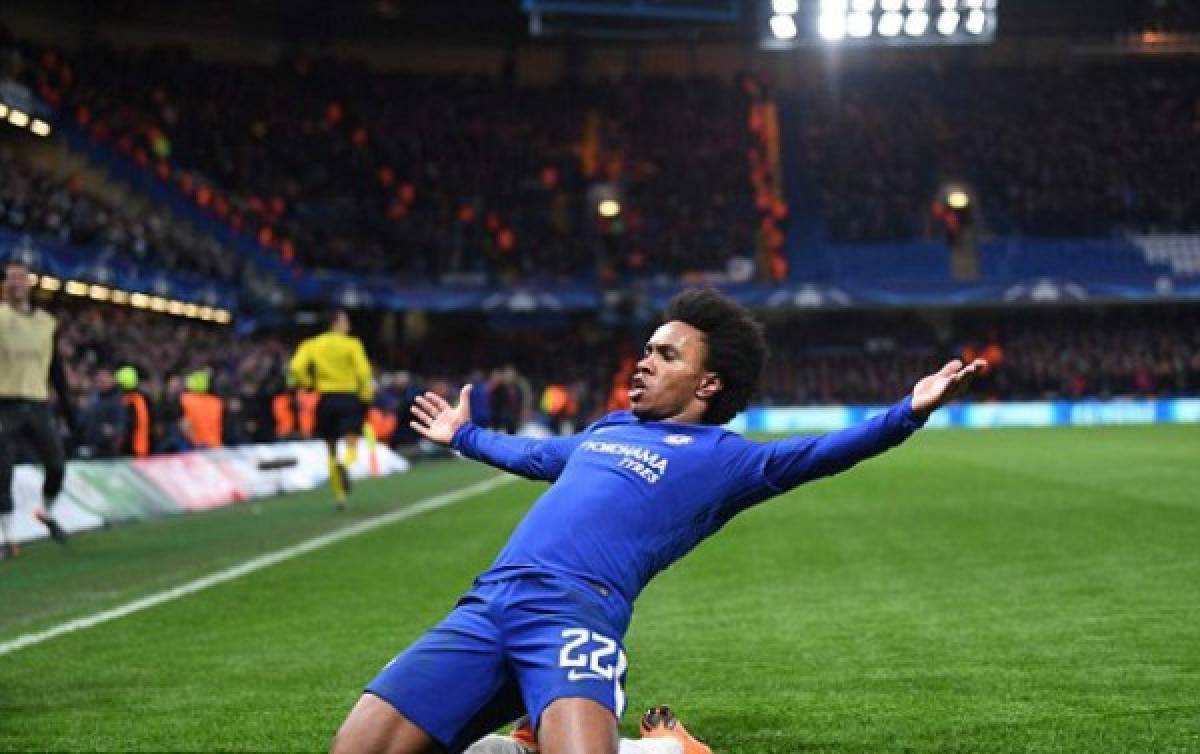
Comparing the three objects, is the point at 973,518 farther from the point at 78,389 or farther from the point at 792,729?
the point at 78,389

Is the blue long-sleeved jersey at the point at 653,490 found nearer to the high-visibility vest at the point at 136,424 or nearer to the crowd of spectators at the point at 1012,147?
the high-visibility vest at the point at 136,424

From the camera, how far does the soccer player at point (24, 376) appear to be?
13.1 m

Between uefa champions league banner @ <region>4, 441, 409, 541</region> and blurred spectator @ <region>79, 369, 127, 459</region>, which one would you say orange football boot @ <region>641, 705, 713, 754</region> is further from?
blurred spectator @ <region>79, 369, 127, 459</region>

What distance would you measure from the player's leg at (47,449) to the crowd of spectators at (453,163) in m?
33.3

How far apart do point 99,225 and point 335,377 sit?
732 inches

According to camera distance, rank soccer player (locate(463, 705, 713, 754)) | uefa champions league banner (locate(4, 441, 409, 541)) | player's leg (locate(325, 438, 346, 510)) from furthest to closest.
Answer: player's leg (locate(325, 438, 346, 510)), uefa champions league banner (locate(4, 441, 409, 541)), soccer player (locate(463, 705, 713, 754))

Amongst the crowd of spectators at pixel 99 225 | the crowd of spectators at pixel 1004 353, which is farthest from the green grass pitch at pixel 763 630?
the crowd of spectators at pixel 1004 353

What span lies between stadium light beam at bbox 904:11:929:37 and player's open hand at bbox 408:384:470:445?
37066 mm

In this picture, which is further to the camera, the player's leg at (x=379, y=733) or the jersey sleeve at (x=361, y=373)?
the jersey sleeve at (x=361, y=373)

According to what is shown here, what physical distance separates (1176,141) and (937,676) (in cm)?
5243

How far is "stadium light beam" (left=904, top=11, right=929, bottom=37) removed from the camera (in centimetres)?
4069

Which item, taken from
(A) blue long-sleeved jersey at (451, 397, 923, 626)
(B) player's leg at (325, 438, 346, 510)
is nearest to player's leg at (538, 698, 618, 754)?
(A) blue long-sleeved jersey at (451, 397, 923, 626)

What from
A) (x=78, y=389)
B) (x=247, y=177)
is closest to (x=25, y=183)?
(x=78, y=389)

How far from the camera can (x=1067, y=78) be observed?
5812 centimetres
